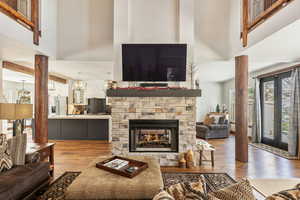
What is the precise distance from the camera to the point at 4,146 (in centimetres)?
233

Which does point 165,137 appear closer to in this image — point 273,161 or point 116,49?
point 116,49

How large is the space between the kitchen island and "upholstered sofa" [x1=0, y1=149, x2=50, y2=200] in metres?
3.16

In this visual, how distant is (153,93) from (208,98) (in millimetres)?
6121

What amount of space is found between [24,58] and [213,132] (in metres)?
6.35

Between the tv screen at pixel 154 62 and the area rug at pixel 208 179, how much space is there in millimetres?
1907

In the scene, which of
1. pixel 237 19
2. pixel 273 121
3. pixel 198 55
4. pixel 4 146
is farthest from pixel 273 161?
pixel 4 146

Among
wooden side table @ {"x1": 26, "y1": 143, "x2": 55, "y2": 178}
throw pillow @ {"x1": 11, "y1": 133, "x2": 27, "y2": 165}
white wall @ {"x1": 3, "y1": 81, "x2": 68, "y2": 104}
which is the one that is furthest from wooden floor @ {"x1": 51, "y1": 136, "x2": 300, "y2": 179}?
white wall @ {"x1": 3, "y1": 81, "x2": 68, "y2": 104}

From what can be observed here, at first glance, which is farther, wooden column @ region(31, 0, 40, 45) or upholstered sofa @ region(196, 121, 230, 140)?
upholstered sofa @ region(196, 121, 230, 140)

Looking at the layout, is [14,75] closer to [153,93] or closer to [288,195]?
[153,93]

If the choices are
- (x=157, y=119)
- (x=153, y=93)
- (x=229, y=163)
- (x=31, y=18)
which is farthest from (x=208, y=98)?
(x=31, y=18)

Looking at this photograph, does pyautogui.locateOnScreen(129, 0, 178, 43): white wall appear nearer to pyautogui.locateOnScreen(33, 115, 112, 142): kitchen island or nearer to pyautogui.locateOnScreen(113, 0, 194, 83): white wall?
pyautogui.locateOnScreen(113, 0, 194, 83): white wall

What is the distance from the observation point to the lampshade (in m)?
2.54

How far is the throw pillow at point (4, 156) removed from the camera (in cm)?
224

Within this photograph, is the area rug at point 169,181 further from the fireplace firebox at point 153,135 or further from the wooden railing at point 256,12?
the wooden railing at point 256,12
